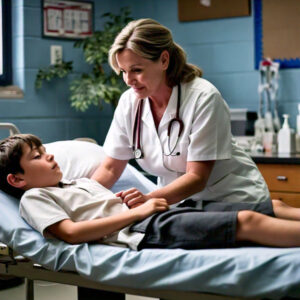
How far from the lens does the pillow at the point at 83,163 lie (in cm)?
276

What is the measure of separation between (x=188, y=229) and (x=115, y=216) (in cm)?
25

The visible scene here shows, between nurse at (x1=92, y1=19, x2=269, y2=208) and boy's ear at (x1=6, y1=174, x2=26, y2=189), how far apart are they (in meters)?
0.37

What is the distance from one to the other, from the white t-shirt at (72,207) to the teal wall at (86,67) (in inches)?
70.4

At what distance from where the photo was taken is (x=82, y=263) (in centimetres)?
192

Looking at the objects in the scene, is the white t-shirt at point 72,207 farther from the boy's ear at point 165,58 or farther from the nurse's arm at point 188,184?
the boy's ear at point 165,58

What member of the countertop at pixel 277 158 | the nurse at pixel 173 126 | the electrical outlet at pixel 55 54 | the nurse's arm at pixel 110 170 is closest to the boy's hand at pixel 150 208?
the nurse at pixel 173 126

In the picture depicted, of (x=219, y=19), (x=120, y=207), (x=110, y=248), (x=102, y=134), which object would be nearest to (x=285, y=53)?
(x=219, y=19)

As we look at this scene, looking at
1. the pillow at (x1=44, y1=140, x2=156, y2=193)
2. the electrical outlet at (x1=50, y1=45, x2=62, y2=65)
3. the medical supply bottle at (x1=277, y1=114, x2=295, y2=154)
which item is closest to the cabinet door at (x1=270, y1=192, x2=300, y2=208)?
the medical supply bottle at (x1=277, y1=114, x2=295, y2=154)

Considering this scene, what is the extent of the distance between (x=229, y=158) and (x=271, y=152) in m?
1.49

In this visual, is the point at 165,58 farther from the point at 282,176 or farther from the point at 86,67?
the point at 86,67

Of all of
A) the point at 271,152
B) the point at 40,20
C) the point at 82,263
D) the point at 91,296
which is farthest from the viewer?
the point at 40,20

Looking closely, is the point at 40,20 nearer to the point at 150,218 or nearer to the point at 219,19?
the point at 219,19

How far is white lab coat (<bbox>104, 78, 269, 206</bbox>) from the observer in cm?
230

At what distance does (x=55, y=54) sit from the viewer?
13.5 feet
